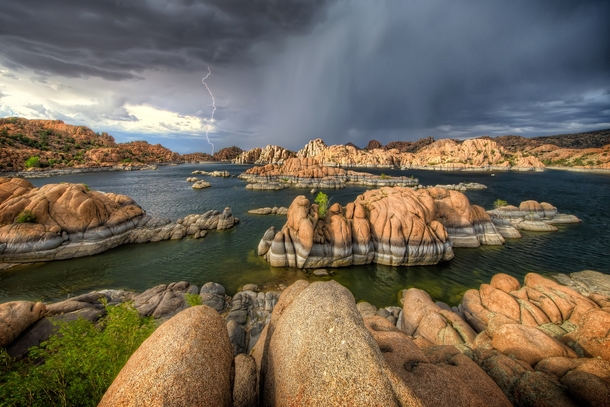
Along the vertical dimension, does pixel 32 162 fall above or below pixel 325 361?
above

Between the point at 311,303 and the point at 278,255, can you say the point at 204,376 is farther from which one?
the point at 278,255

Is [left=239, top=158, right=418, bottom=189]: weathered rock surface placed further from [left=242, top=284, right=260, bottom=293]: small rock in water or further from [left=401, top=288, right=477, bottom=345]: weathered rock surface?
[left=401, top=288, right=477, bottom=345]: weathered rock surface

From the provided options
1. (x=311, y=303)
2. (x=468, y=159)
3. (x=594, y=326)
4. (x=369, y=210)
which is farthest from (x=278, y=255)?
(x=468, y=159)

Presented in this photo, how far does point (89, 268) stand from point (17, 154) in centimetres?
15759

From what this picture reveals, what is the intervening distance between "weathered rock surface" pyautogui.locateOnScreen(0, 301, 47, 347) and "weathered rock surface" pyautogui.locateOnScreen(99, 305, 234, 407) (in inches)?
573

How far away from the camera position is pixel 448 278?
85.6ft

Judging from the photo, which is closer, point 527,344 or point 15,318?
point 527,344

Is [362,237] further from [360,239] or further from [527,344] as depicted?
[527,344]

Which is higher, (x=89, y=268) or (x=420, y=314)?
(x=420, y=314)

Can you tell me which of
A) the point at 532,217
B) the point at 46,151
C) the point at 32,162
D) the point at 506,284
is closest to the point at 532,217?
the point at 532,217

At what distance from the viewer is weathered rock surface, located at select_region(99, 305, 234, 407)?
4184 mm

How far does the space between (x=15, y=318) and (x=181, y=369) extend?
1650cm

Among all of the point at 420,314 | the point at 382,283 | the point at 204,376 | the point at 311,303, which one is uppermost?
the point at 311,303

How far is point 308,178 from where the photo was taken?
334 ft
